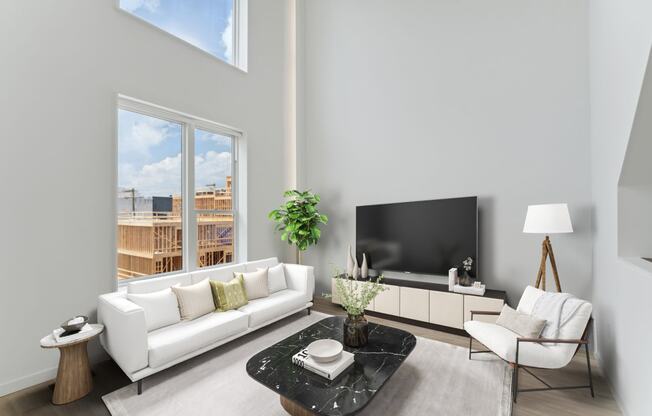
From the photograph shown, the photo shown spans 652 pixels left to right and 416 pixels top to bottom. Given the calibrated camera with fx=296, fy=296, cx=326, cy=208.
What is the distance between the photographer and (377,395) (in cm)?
234

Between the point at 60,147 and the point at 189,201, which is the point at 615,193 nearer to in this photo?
the point at 189,201

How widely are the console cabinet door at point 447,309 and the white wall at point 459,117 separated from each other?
57cm

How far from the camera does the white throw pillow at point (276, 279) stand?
4067 mm

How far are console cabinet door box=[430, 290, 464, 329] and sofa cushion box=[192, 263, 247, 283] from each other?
2.52 meters

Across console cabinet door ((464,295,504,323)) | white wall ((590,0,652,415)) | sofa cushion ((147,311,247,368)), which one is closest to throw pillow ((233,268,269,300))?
sofa cushion ((147,311,247,368))

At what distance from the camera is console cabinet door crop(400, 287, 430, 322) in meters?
3.72

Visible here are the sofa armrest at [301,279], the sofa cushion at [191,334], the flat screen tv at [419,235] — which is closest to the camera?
the sofa cushion at [191,334]

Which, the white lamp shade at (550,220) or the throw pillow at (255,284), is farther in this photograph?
the throw pillow at (255,284)

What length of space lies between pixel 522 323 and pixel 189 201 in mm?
3950

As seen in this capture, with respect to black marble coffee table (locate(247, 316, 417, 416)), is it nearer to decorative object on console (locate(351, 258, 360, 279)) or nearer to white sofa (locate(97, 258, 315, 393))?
white sofa (locate(97, 258, 315, 393))

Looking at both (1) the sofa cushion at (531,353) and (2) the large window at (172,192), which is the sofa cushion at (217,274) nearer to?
(2) the large window at (172,192)

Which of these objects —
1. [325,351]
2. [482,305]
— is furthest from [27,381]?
[482,305]

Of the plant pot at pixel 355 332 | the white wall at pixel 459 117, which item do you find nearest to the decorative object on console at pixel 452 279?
the white wall at pixel 459 117

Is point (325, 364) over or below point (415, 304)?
over
